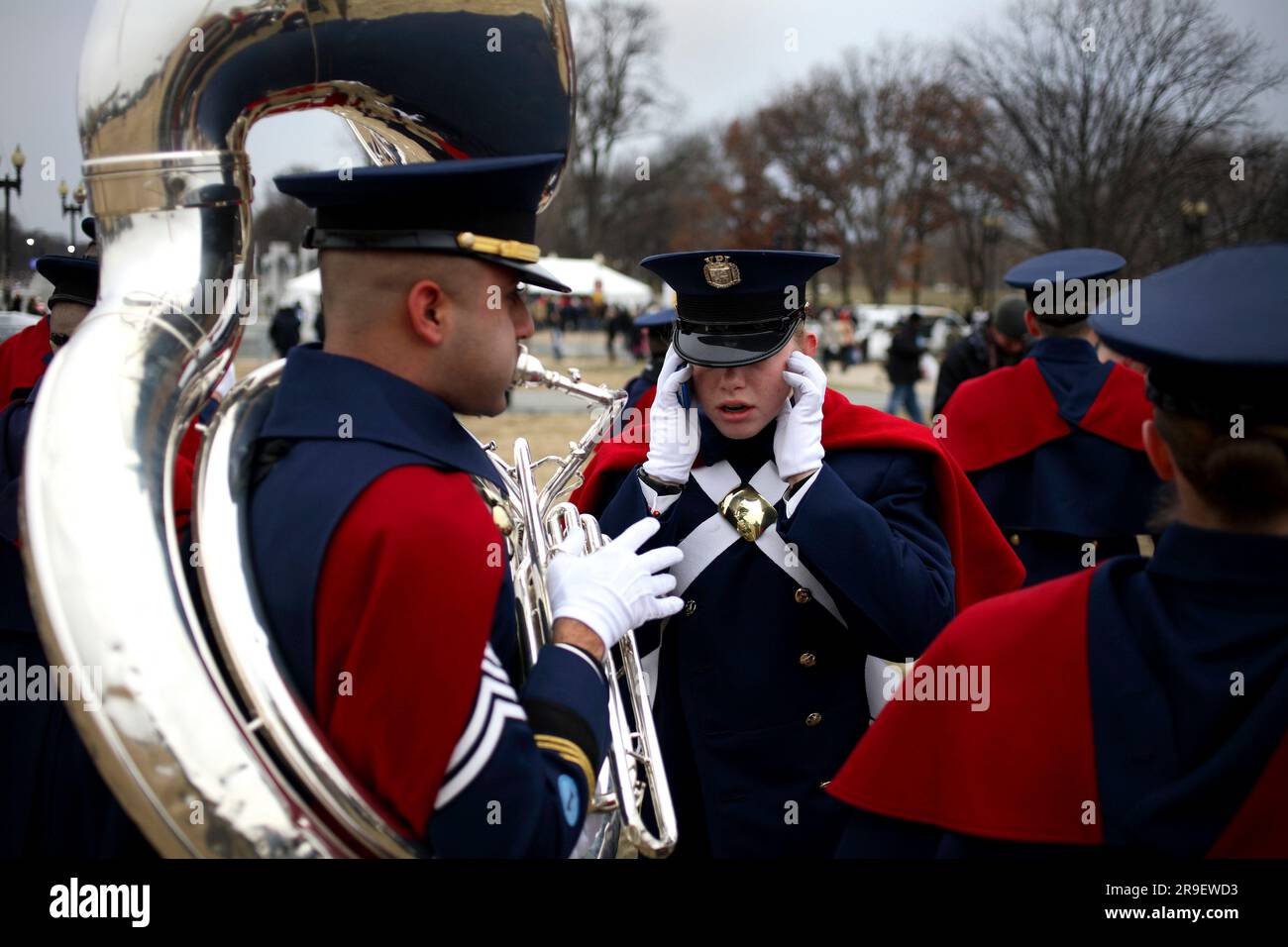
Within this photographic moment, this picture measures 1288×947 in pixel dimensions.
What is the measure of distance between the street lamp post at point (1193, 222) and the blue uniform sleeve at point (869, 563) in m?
15.3

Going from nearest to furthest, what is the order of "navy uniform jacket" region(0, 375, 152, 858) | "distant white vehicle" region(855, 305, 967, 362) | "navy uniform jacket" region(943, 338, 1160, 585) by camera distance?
"navy uniform jacket" region(0, 375, 152, 858), "navy uniform jacket" region(943, 338, 1160, 585), "distant white vehicle" region(855, 305, 967, 362)

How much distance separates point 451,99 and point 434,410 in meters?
0.53

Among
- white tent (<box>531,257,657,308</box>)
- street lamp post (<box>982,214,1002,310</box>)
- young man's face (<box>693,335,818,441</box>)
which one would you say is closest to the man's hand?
young man's face (<box>693,335,818,441</box>)

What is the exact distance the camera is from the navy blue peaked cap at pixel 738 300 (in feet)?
9.75

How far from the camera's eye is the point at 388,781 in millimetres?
1688

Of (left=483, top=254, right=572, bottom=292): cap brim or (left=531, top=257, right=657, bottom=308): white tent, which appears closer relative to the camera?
(left=483, top=254, right=572, bottom=292): cap brim

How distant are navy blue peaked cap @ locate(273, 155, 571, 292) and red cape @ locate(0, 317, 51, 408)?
2.80 m

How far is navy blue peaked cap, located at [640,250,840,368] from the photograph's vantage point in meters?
2.97

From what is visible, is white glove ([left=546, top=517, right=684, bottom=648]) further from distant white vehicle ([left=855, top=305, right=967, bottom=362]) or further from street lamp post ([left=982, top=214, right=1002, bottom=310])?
distant white vehicle ([left=855, top=305, right=967, bottom=362])

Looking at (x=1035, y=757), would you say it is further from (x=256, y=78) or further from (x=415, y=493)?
(x=256, y=78)
